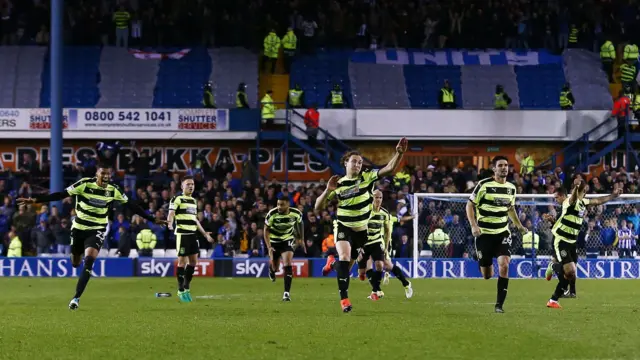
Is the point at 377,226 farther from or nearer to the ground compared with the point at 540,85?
nearer to the ground

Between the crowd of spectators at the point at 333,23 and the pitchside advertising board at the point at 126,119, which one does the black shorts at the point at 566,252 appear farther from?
the crowd of spectators at the point at 333,23

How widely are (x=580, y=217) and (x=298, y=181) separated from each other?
23753mm

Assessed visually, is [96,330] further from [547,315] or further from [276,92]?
[276,92]

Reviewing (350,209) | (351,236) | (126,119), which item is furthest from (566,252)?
(126,119)

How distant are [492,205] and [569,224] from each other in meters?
2.76

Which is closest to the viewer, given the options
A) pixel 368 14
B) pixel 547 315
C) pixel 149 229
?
pixel 547 315

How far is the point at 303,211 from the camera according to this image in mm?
33125

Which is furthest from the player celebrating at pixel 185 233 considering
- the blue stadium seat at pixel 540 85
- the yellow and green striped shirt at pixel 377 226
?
the blue stadium seat at pixel 540 85

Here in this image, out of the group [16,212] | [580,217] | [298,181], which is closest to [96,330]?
[580,217]

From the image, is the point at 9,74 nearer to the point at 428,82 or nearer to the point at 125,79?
the point at 125,79

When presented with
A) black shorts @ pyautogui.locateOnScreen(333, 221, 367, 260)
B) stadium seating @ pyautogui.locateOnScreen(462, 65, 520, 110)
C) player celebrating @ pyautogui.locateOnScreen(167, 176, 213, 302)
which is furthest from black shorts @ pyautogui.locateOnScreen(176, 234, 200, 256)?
stadium seating @ pyautogui.locateOnScreen(462, 65, 520, 110)

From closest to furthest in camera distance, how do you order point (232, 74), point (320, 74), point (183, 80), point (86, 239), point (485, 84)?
point (86, 239) < point (183, 80) < point (232, 74) < point (320, 74) < point (485, 84)

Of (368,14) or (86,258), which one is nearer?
(86,258)

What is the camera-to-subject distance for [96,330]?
13.3 meters
